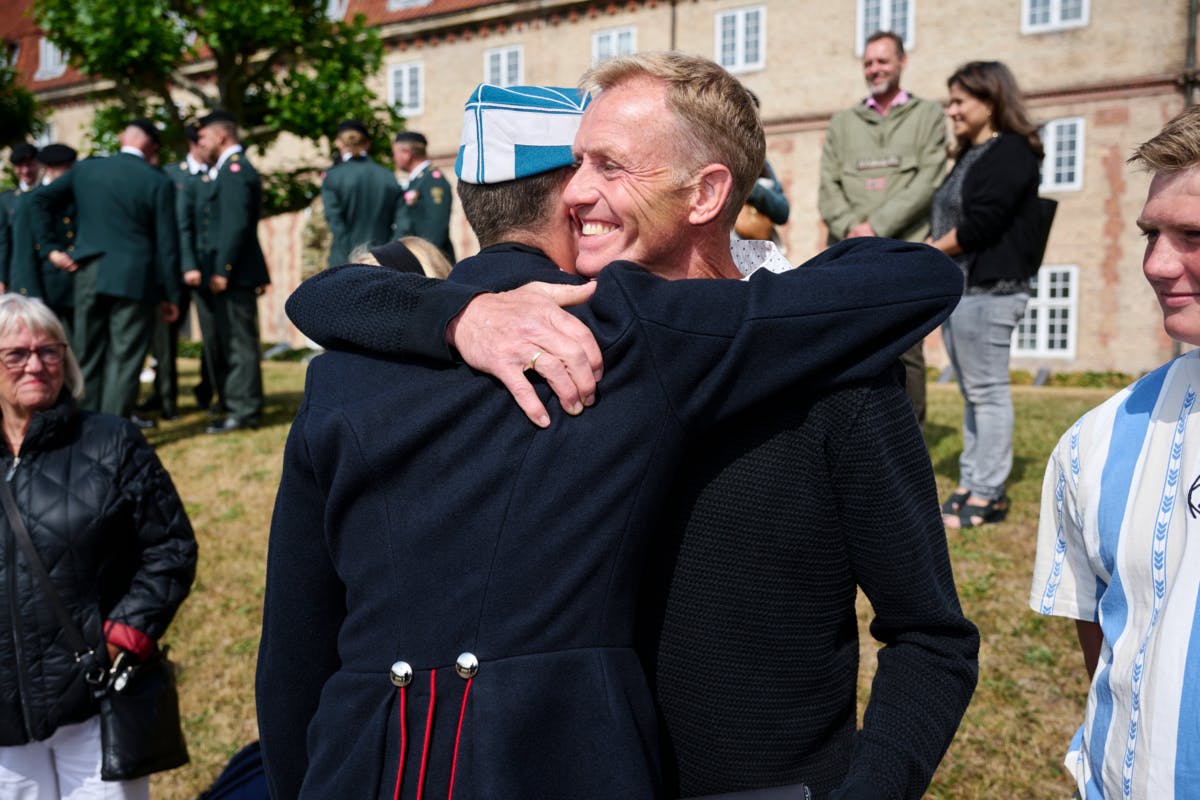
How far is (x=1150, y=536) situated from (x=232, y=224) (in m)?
8.83

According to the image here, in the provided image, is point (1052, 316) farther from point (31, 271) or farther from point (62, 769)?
point (62, 769)

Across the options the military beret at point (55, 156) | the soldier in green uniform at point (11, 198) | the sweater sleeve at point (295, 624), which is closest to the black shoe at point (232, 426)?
the military beret at point (55, 156)

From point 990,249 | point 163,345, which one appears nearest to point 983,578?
point 990,249

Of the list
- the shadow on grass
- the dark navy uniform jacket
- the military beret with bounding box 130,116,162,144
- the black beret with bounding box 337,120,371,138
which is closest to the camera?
the dark navy uniform jacket

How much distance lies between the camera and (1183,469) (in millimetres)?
1825

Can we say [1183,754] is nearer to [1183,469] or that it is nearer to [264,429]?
[1183,469]

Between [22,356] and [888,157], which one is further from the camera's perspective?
[888,157]

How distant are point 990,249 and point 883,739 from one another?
478 cm

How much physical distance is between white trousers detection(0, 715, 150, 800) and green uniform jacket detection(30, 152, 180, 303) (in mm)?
5678

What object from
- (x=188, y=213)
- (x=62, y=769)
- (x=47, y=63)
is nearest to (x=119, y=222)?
(x=188, y=213)

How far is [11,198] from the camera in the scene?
11094mm

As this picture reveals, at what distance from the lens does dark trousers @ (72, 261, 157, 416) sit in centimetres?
840

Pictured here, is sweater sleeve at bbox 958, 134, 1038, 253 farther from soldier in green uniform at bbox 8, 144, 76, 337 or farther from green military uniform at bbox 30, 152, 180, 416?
soldier in green uniform at bbox 8, 144, 76, 337

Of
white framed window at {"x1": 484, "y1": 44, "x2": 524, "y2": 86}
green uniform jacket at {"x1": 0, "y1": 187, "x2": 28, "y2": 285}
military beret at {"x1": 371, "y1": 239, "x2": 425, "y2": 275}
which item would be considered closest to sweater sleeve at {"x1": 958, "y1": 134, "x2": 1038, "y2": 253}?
military beret at {"x1": 371, "y1": 239, "x2": 425, "y2": 275}
